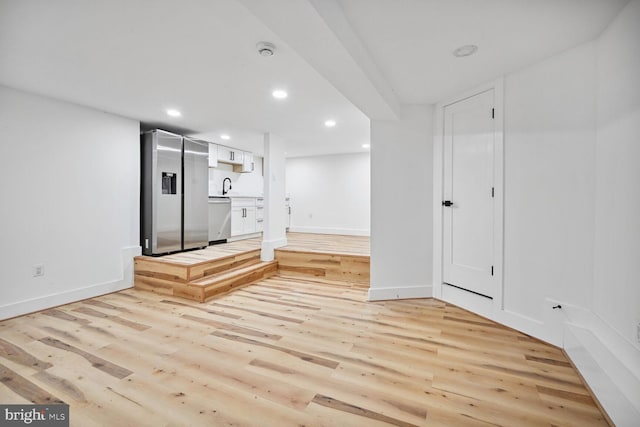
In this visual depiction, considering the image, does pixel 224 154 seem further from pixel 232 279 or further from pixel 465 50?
pixel 465 50

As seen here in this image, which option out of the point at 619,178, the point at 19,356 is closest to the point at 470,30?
the point at 619,178

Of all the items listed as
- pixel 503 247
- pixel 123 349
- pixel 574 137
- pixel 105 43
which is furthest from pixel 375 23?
pixel 123 349

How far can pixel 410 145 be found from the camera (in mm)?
3213

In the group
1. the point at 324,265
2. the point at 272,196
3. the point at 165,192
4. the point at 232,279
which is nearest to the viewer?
the point at 232,279

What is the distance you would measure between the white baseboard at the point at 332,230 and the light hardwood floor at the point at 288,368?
360 centimetres

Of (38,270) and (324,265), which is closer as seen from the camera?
(38,270)

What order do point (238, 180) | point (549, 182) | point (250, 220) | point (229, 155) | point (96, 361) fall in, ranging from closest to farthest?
point (96, 361)
point (549, 182)
point (229, 155)
point (250, 220)
point (238, 180)

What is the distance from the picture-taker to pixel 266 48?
198 cm

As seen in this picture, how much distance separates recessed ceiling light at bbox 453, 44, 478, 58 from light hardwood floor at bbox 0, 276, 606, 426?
2.25m

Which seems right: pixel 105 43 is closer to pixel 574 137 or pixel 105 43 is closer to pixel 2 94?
pixel 2 94

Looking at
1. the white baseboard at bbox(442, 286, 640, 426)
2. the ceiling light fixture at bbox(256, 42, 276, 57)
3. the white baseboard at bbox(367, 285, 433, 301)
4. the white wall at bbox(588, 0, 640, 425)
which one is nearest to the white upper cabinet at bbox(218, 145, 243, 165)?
the ceiling light fixture at bbox(256, 42, 276, 57)

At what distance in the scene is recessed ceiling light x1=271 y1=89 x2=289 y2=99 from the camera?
112 inches

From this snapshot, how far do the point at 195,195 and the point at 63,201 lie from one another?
1.63 m

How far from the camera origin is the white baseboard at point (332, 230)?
6539mm
